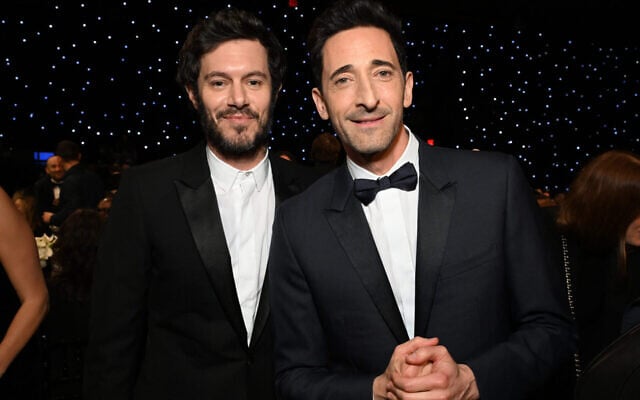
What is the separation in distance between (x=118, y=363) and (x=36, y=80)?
7537 mm

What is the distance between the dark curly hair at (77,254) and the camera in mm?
3580

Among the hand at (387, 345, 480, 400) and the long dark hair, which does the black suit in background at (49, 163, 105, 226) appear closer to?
the long dark hair

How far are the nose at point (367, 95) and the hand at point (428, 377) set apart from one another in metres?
0.66

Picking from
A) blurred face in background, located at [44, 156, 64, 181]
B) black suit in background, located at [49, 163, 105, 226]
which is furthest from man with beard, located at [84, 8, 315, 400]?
blurred face in background, located at [44, 156, 64, 181]

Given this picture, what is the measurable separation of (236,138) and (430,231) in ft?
2.37

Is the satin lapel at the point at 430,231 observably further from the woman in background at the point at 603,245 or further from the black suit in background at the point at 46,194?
the black suit in background at the point at 46,194

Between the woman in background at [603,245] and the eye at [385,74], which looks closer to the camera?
the eye at [385,74]

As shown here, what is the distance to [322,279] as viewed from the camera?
1.81 m

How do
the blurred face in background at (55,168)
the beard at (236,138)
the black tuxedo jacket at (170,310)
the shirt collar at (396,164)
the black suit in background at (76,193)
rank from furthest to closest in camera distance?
1. the blurred face in background at (55,168)
2. the black suit in background at (76,193)
3. the beard at (236,138)
4. the black tuxedo jacket at (170,310)
5. the shirt collar at (396,164)

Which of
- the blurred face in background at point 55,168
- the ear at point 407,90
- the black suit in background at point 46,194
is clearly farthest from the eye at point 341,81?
the black suit in background at point 46,194

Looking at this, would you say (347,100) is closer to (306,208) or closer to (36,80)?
(306,208)

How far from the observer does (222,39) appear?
88.1 inches

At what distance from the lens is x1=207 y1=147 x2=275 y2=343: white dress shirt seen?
82.1 inches

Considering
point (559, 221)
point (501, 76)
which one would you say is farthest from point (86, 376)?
point (501, 76)
